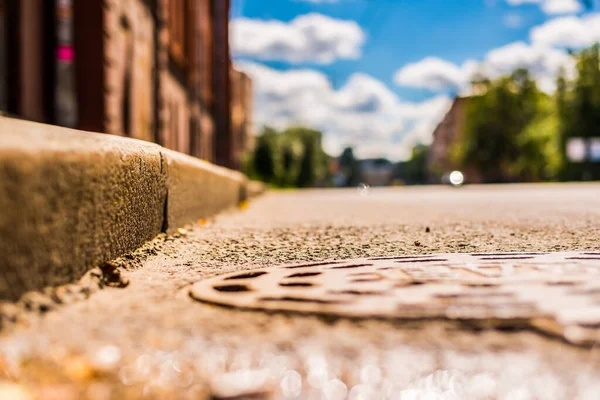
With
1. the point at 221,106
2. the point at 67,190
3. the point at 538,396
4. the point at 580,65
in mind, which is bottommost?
the point at 538,396

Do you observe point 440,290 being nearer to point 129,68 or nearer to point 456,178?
point 129,68

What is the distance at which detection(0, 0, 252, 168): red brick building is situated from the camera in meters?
6.57

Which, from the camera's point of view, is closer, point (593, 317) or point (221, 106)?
point (593, 317)

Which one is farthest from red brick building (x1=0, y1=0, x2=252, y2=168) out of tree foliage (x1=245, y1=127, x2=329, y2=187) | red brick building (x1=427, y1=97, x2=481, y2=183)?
red brick building (x1=427, y1=97, x2=481, y2=183)

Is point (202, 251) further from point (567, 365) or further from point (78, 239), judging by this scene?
point (567, 365)

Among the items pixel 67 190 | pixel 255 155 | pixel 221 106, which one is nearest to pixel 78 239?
pixel 67 190

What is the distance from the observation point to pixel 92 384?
1062 mm

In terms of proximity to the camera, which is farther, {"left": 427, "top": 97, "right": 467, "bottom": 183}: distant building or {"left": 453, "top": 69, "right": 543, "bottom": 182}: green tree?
{"left": 427, "top": 97, "right": 467, "bottom": 183}: distant building

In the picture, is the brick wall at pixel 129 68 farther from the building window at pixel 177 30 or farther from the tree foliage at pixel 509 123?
the tree foliage at pixel 509 123

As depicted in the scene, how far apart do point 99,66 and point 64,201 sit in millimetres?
A: 6306

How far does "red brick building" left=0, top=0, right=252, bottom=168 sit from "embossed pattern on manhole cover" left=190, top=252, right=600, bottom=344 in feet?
18.0

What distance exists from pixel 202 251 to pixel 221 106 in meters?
18.2

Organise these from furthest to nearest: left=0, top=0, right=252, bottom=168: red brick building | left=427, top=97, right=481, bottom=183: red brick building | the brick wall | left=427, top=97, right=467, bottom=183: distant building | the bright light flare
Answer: left=427, top=97, right=467, bottom=183: distant building < left=427, top=97, right=481, bottom=183: red brick building < the bright light flare < the brick wall < left=0, top=0, right=252, bottom=168: red brick building

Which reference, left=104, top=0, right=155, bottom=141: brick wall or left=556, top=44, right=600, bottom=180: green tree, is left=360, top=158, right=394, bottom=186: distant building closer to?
left=556, top=44, right=600, bottom=180: green tree
